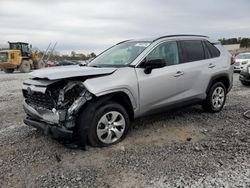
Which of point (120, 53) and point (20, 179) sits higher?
point (120, 53)

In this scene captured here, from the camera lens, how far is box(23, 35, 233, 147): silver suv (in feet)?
13.7

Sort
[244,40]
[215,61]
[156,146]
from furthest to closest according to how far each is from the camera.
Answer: [244,40]
[215,61]
[156,146]

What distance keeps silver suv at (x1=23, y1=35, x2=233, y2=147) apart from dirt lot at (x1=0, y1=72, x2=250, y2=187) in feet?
1.20

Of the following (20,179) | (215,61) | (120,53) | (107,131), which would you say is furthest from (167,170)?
(215,61)

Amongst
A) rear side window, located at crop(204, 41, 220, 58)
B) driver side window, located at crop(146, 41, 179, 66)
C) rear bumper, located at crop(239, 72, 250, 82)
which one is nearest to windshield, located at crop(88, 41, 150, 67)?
driver side window, located at crop(146, 41, 179, 66)

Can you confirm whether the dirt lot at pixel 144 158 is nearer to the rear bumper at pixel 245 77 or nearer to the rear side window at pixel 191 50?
the rear side window at pixel 191 50

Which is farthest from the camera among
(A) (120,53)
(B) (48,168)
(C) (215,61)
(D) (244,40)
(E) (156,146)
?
(D) (244,40)

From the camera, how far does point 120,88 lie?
4.44m

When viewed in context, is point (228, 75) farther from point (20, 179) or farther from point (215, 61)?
point (20, 179)

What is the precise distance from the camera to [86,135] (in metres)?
4.18

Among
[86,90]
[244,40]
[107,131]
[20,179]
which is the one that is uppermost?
[244,40]

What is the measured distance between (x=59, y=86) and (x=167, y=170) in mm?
2008

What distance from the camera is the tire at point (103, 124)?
4.14 metres

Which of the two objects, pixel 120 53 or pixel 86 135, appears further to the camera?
pixel 120 53
